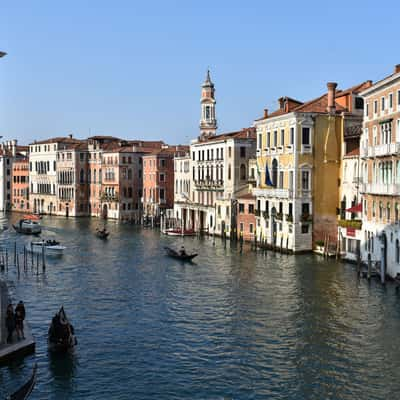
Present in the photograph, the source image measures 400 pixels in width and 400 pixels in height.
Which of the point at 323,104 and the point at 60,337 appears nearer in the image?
the point at 60,337

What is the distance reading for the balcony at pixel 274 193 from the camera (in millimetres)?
32062

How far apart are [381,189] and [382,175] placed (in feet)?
1.92

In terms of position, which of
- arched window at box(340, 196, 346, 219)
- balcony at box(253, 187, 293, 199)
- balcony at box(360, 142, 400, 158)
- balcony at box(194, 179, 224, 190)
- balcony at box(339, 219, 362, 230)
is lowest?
balcony at box(339, 219, 362, 230)

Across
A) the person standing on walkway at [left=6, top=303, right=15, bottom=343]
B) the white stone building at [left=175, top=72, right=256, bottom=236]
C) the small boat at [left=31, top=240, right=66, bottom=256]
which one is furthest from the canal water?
the white stone building at [left=175, top=72, right=256, bottom=236]

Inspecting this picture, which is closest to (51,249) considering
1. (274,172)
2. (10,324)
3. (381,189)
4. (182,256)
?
(182,256)

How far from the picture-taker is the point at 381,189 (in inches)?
930

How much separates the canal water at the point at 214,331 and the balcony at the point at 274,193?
3.68 m

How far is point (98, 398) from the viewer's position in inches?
489

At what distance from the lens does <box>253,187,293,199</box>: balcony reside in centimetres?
3206

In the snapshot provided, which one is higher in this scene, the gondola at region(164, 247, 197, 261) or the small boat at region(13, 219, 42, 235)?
the small boat at region(13, 219, 42, 235)

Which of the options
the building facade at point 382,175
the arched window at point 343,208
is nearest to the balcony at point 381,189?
the building facade at point 382,175

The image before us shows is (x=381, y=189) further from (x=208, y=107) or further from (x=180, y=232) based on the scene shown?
(x=208, y=107)

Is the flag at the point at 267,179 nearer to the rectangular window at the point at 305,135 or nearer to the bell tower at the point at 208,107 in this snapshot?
the rectangular window at the point at 305,135

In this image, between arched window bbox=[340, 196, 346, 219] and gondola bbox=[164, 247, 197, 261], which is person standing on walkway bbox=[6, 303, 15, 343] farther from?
arched window bbox=[340, 196, 346, 219]
